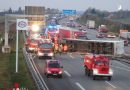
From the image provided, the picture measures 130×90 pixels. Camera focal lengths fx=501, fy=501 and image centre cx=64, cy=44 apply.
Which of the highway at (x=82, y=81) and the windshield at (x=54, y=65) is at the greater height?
the windshield at (x=54, y=65)

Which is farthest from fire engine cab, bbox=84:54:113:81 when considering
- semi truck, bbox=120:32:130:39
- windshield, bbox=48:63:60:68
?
semi truck, bbox=120:32:130:39

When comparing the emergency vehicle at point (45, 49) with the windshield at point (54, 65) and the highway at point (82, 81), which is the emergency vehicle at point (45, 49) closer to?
the highway at point (82, 81)

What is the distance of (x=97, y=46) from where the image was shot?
7131 centimetres

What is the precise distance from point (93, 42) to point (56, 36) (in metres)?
9.18

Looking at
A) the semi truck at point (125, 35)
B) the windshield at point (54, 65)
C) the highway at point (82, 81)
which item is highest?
the windshield at point (54, 65)

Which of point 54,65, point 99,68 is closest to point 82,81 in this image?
point 99,68

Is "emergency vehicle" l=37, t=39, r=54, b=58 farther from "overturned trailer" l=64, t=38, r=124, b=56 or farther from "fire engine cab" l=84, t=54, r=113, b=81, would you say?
"fire engine cab" l=84, t=54, r=113, b=81

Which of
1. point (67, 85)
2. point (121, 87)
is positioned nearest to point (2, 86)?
point (67, 85)

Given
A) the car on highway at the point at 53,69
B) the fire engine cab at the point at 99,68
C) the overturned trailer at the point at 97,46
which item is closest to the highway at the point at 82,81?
the car on highway at the point at 53,69

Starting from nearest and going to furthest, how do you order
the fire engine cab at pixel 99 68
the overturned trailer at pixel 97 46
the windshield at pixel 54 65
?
the fire engine cab at pixel 99 68
the windshield at pixel 54 65
the overturned trailer at pixel 97 46

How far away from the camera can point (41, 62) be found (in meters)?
59.8

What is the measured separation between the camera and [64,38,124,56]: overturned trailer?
69625mm

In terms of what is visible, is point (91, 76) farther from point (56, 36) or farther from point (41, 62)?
point (56, 36)

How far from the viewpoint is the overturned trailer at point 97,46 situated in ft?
228
